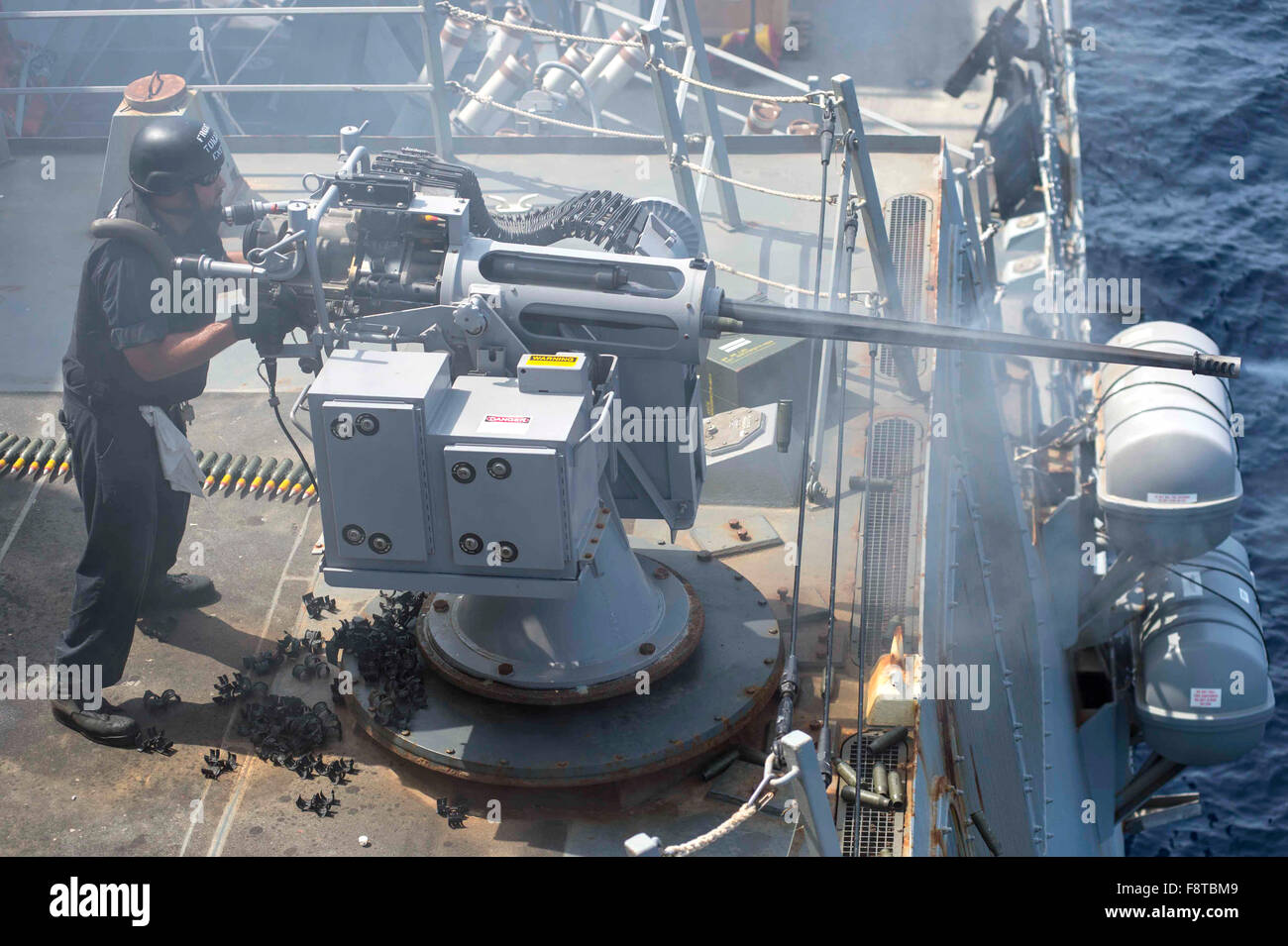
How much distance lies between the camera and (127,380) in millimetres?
4992

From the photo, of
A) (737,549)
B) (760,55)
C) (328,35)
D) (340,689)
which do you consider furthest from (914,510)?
(328,35)

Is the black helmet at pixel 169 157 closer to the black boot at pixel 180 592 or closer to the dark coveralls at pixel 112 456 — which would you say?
the dark coveralls at pixel 112 456

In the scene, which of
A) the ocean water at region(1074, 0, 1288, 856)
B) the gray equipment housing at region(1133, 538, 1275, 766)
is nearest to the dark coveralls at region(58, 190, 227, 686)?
the gray equipment housing at region(1133, 538, 1275, 766)

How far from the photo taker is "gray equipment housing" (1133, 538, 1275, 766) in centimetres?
868

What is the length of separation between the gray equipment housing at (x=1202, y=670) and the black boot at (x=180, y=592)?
6183 millimetres

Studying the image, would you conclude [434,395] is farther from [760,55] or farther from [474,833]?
[760,55]

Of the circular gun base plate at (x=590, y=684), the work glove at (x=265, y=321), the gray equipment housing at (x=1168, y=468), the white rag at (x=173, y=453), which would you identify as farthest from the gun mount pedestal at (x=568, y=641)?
the gray equipment housing at (x=1168, y=468)

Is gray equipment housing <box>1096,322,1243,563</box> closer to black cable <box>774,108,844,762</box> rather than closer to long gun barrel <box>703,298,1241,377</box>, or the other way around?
black cable <box>774,108,844,762</box>

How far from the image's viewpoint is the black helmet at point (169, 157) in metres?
4.77

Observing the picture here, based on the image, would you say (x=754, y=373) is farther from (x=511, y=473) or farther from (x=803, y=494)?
(x=511, y=473)

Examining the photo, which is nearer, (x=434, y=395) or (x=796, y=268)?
(x=434, y=395)

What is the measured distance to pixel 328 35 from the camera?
1564cm

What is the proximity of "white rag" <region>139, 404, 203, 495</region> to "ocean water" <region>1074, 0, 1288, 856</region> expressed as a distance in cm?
928

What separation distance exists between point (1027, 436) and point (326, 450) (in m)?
8.59
